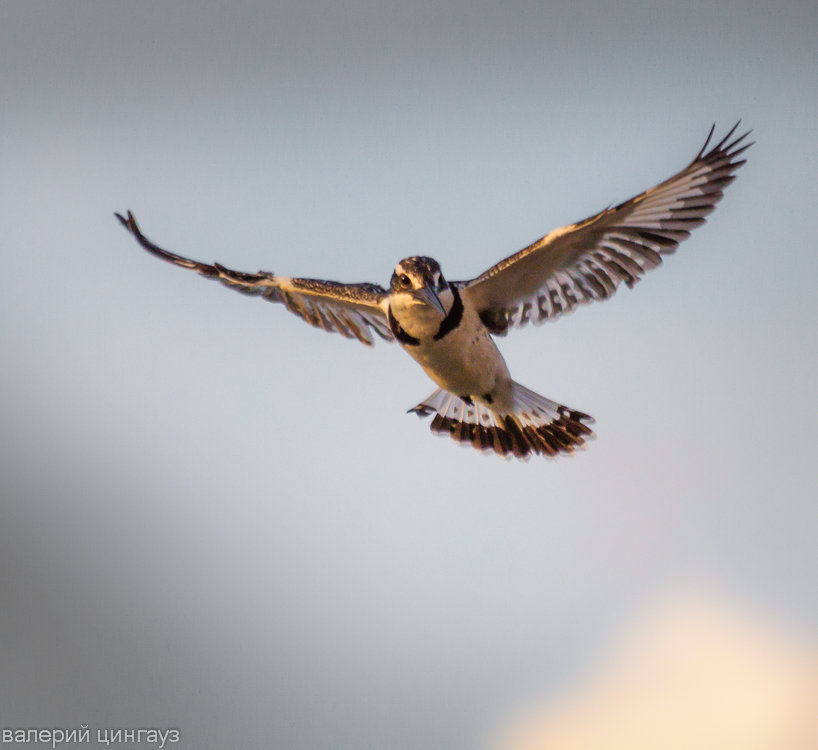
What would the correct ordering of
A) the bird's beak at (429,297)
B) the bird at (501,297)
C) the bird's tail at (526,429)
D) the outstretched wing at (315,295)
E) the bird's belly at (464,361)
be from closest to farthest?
the bird's beak at (429,297) → the bird at (501,297) → the bird's belly at (464,361) → the outstretched wing at (315,295) → the bird's tail at (526,429)

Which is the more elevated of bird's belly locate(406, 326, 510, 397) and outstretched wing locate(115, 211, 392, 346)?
outstretched wing locate(115, 211, 392, 346)

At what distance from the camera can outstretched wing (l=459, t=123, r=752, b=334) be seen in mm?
2818

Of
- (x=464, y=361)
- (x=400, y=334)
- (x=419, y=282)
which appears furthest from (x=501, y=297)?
(x=419, y=282)

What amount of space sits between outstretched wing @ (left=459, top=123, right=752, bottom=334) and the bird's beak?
13.3 inches

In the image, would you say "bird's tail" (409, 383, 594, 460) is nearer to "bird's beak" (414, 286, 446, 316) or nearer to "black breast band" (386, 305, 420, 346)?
"black breast band" (386, 305, 420, 346)

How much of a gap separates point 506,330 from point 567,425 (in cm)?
44

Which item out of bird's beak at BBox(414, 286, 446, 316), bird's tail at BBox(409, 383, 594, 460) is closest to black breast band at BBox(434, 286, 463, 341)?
bird's beak at BBox(414, 286, 446, 316)

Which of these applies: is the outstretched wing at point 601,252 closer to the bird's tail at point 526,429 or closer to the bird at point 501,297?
the bird at point 501,297

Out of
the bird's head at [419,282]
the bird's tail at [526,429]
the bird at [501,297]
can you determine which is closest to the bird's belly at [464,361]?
the bird at [501,297]

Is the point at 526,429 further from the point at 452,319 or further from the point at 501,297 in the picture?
the point at 452,319

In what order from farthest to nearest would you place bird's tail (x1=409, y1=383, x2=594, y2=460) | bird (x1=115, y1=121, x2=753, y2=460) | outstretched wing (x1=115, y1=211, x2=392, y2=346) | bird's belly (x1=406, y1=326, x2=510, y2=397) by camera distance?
bird's tail (x1=409, y1=383, x2=594, y2=460)
outstretched wing (x1=115, y1=211, x2=392, y2=346)
bird's belly (x1=406, y1=326, x2=510, y2=397)
bird (x1=115, y1=121, x2=753, y2=460)

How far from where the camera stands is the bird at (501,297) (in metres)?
2.83

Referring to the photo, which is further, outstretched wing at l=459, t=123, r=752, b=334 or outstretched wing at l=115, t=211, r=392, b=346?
outstretched wing at l=115, t=211, r=392, b=346

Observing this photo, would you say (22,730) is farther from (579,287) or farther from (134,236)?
(579,287)
